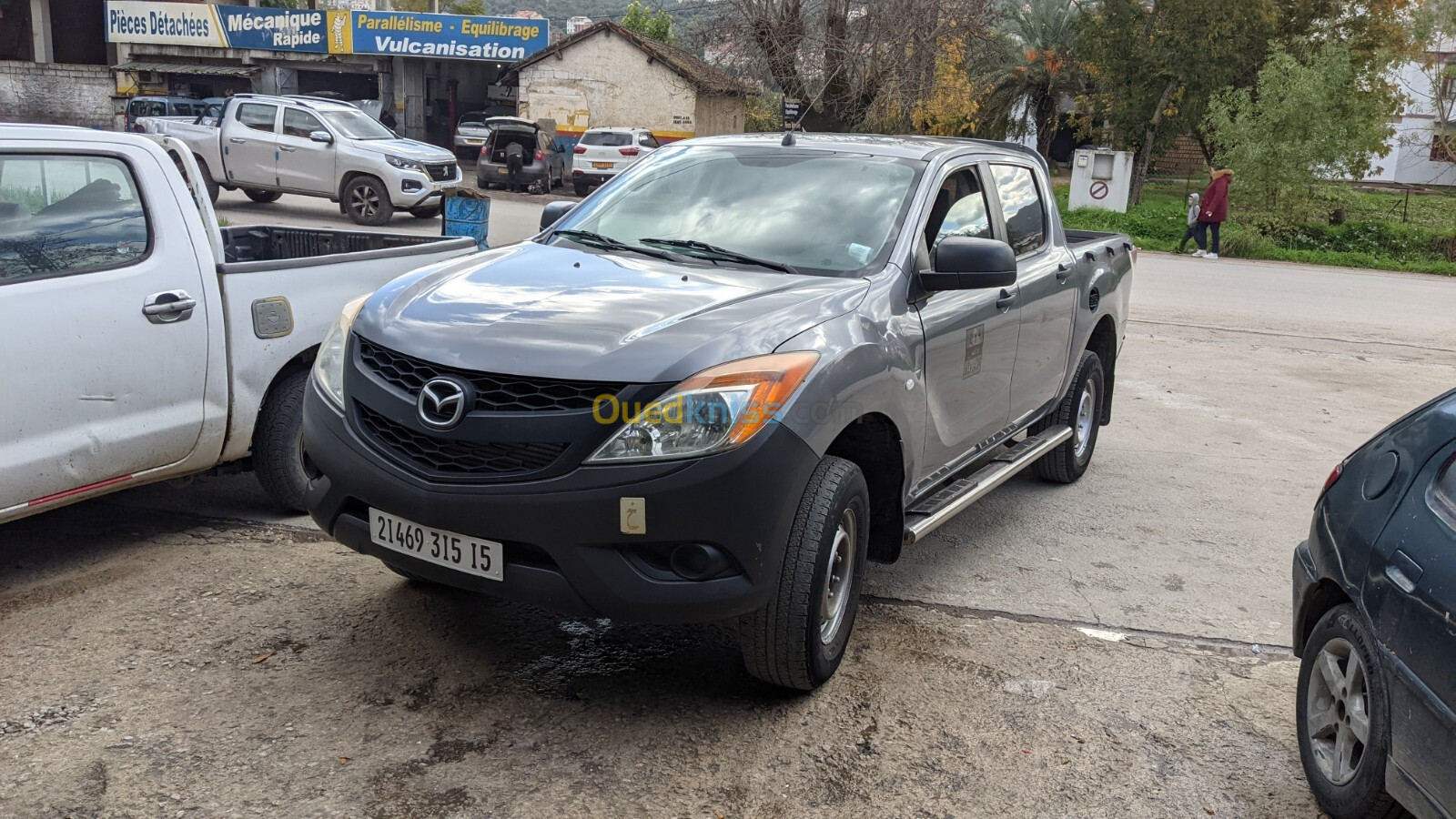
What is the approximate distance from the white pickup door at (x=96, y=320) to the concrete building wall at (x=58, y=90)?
42.1 m

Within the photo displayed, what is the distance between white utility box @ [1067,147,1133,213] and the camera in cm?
2820

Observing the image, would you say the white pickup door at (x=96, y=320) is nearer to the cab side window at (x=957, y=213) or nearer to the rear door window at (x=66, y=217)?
the rear door window at (x=66, y=217)

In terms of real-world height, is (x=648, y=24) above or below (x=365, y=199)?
above

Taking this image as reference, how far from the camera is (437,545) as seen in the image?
3.50 meters

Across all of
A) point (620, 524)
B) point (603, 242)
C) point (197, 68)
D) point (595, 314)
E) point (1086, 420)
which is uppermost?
point (197, 68)

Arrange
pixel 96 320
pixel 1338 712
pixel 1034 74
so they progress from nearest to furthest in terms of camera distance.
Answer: pixel 1338 712
pixel 96 320
pixel 1034 74

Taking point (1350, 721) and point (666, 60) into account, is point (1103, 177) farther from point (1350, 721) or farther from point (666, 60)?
point (1350, 721)

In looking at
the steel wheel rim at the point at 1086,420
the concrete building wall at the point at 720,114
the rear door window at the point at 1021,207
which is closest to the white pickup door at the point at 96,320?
the rear door window at the point at 1021,207

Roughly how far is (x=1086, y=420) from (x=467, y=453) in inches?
175

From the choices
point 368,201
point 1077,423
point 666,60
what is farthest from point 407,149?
point 666,60

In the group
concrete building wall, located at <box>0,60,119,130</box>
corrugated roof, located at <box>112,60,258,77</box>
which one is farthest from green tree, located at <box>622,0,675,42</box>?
concrete building wall, located at <box>0,60,119,130</box>

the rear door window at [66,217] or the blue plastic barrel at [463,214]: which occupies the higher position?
the rear door window at [66,217]

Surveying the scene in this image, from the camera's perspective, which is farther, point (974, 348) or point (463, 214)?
point (463, 214)

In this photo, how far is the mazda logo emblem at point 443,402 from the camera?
338 cm
